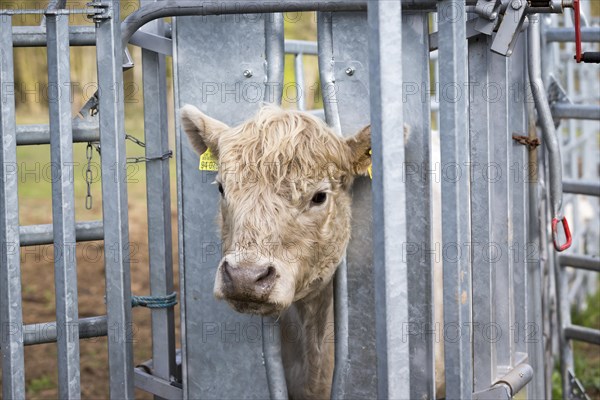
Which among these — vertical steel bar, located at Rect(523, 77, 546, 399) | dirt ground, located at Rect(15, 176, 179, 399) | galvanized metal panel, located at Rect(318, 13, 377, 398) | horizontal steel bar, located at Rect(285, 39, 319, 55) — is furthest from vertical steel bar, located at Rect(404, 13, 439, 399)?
horizontal steel bar, located at Rect(285, 39, 319, 55)

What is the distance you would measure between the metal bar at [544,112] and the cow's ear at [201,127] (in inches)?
45.5

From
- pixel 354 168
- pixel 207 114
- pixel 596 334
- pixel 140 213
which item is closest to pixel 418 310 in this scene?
pixel 354 168

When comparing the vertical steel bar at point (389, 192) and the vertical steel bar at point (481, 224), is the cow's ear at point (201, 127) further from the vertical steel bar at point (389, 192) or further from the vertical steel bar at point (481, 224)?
the vertical steel bar at point (389, 192)

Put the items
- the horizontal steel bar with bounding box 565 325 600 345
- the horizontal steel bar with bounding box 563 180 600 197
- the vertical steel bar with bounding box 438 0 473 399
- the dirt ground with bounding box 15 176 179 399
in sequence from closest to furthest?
the vertical steel bar with bounding box 438 0 473 399
the horizontal steel bar with bounding box 563 180 600 197
the horizontal steel bar with bounding box 565 325 600 345
the dirt ground with bounding box 15 176 179 399

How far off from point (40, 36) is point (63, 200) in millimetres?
592

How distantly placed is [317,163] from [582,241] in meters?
5.06

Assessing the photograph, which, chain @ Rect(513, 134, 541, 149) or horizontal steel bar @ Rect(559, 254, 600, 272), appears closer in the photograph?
chain @ Rect(513, 134, 541, 149)

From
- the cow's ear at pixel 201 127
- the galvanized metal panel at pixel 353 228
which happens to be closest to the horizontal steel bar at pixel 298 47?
the cow's ear at pixel 201 127

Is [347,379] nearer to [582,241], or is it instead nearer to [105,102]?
[105,102]

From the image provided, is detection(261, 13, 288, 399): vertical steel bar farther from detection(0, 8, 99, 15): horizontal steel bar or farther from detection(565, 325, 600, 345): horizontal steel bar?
detection(565, 325, 600, 345): horizontal steel bar

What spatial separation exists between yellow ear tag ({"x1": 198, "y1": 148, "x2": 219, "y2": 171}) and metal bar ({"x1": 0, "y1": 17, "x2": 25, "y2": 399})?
0.73m

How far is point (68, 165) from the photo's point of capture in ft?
8.86

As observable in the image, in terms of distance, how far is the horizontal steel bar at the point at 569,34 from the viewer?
167 inches

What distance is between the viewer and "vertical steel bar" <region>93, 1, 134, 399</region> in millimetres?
2789
